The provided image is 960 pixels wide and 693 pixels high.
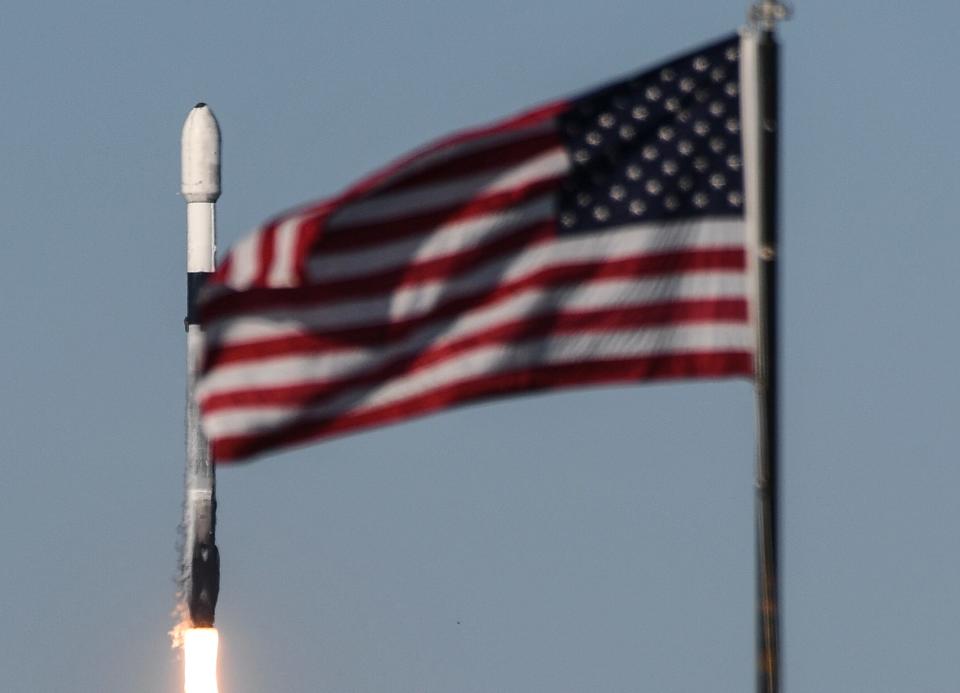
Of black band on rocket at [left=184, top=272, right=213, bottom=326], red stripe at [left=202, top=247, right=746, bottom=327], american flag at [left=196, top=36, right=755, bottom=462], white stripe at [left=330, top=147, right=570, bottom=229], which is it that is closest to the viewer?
american flag at [left=196, top=36, right=755, bottom=462]

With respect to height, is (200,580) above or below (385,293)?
below

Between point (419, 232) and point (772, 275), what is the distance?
11.7 feet

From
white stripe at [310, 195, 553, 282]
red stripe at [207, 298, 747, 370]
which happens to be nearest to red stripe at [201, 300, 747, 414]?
red stripe at [207, 298, 747, 370]

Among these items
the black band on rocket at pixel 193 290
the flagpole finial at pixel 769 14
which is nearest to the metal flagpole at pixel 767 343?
the flagpole finial at pixel 769 14

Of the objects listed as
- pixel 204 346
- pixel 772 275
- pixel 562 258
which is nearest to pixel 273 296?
pixel 204 346

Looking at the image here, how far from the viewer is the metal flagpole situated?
2712cm

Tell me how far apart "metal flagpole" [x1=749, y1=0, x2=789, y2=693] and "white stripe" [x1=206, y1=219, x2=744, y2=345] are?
1.96ft

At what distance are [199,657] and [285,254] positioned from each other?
45.7 m

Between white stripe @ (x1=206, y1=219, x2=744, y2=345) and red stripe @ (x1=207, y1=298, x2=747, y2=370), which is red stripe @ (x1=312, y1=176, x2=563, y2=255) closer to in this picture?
white stripe @ (x1=206, y1=219, x2=744, y2=345)

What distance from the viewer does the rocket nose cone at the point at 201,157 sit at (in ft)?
242

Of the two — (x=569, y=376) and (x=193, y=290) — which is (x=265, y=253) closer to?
(x=569, y=376)

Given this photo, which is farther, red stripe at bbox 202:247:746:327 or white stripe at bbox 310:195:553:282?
white stripe at bbox 310:195:553:282

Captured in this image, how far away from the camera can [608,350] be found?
28188 mm

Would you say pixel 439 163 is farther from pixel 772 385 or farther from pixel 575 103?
pixel 772 385
